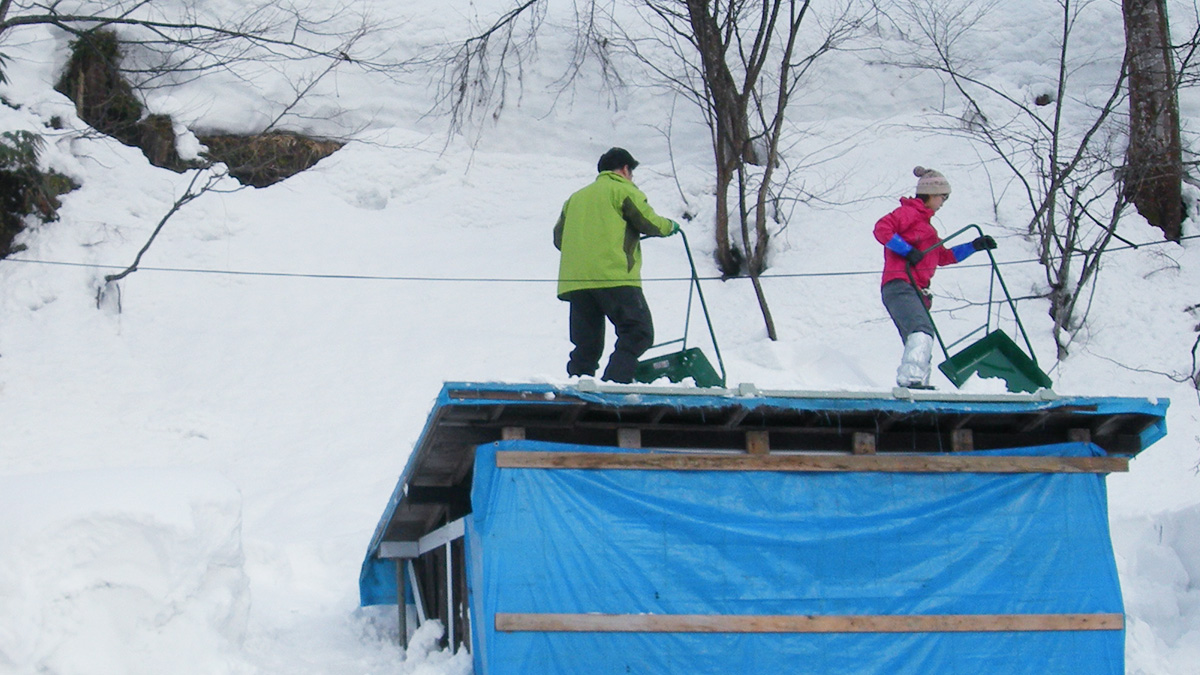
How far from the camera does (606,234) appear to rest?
23.4 feet

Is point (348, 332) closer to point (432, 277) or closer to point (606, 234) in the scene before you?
point (432, 277)

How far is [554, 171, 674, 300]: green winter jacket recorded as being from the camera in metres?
7.12

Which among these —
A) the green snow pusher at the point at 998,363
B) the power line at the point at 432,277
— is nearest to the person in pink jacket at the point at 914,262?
the green snow pusher at the point at 998,363

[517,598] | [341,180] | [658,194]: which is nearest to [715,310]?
[658,194]

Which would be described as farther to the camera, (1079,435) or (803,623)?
(1079,435)

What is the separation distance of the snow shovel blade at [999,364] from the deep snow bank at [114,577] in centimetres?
407

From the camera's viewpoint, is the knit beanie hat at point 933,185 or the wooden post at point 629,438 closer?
the wooden post at point 629,438

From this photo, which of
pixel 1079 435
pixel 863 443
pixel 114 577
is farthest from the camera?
pixel 1079 435

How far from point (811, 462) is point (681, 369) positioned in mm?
1245

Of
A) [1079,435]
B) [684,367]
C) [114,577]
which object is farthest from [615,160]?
[114,577]

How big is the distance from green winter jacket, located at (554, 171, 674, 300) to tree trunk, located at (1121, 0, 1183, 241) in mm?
7959

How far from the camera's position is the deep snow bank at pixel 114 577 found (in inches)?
228

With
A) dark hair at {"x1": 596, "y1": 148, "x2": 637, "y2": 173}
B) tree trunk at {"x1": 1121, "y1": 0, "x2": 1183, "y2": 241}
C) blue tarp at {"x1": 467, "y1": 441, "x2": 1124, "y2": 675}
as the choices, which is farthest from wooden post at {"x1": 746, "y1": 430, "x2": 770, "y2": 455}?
tree trunk at {"x1": 1121, "y1": 0, "x2": 1183, "y2": 241}

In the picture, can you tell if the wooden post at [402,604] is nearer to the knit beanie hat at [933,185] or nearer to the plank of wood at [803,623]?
the plank of wood at [803,623]
